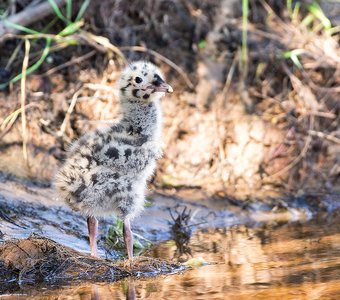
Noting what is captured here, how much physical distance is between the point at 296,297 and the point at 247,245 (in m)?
1.97

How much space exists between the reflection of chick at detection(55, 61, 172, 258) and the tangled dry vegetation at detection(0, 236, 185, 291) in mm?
219

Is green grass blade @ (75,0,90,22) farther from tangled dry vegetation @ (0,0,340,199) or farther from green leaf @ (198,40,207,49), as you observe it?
green leaf @ (198,40,207,49)

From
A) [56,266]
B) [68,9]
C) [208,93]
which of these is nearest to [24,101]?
[68,9]

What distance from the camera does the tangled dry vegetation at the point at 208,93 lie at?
26.2 ft

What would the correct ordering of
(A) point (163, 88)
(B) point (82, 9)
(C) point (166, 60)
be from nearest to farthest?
(A) point (163, 88) → (B) point (82, 9) → (C) point (166, 60)

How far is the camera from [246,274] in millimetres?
4762

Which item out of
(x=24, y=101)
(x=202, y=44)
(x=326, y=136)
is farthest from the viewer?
(x=202, y=44)

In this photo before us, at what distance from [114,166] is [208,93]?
3511mm

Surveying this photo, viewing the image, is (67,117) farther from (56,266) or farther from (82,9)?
(56,266)

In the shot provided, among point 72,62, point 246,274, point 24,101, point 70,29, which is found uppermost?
point 70,29

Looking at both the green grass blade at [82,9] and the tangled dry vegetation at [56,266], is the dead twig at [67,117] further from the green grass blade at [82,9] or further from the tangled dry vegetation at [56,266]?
the tangled dry vegetation at [56,266]

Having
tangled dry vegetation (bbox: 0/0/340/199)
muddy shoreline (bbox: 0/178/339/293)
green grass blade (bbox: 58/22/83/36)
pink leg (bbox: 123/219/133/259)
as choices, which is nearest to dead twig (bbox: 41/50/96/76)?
tangled dry vegetation (bbox: 0/0/340/199)

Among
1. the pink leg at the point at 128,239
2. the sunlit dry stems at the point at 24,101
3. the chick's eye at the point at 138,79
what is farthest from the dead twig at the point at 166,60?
the pink leg at the point at 128,239

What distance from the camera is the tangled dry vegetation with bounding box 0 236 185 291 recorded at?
4.88m
